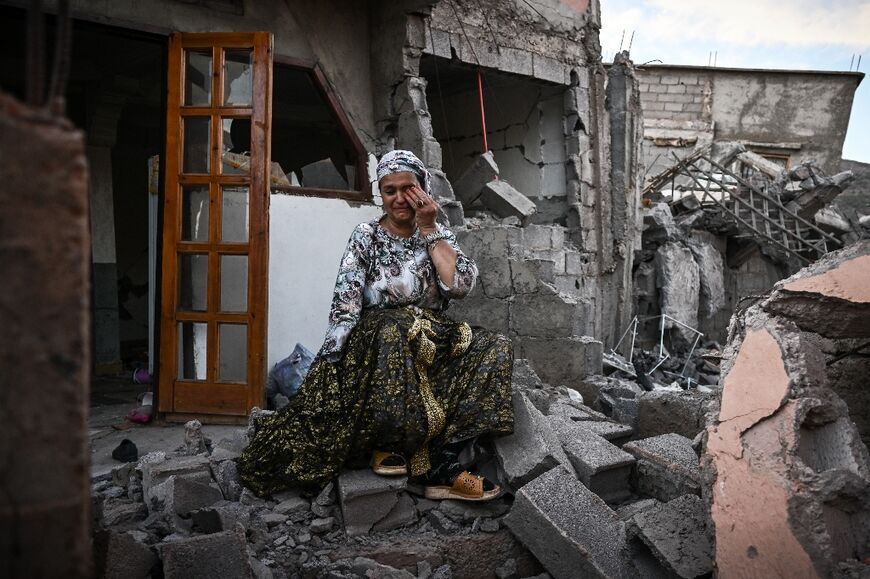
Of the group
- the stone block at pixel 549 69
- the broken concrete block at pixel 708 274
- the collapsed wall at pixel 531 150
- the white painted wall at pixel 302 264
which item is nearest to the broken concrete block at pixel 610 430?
the collapsed wall at pixel 531 150

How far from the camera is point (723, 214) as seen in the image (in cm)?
1205

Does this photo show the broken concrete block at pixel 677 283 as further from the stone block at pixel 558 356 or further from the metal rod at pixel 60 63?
the metal rod at pixel 60 63

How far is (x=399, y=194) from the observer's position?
3.21 meters

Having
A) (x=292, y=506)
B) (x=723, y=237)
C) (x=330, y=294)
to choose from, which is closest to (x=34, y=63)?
(x=292, y=506)

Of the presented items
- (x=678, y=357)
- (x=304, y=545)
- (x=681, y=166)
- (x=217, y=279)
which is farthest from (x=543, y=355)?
(x=681, y=166)

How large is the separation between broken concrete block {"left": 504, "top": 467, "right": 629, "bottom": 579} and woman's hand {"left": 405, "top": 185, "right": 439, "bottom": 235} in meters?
1.29

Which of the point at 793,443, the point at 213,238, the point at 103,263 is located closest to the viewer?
the point at 793,443

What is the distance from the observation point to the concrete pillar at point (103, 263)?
7.62 metres

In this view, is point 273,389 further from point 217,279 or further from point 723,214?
point 723,214

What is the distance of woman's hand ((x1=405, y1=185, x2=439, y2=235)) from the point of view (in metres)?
3.15

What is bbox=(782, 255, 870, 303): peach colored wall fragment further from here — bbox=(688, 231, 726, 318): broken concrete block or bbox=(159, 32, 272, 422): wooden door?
bbox=(688, 231, 726, 318): broken concrete block

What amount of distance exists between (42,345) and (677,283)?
11.0 metres

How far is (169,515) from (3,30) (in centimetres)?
628

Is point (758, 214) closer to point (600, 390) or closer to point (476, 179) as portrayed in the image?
point (476, 179)
